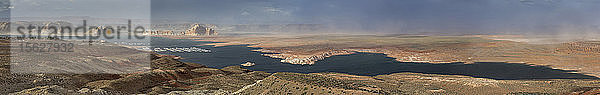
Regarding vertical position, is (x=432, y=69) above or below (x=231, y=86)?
below

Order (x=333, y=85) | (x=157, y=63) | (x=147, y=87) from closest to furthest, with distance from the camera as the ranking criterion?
1. (x=333, y=85)
2. (x=147, y=87)
3. (x=157, y=63)

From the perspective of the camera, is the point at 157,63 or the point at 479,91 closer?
the point at 479,91

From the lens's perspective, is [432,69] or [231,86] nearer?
[231,86]

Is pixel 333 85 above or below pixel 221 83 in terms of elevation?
above

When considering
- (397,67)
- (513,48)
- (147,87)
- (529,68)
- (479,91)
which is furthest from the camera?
(513,48)

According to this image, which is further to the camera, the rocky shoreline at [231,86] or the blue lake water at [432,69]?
the blue lake water at [432,69]

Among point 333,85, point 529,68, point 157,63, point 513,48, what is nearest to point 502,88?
point 333,85

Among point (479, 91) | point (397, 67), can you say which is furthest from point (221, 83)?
point (397, 67)

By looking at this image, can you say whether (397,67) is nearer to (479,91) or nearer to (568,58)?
(479,91)

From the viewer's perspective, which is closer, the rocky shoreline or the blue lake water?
the rocky shoreline
